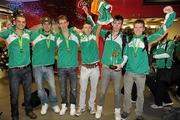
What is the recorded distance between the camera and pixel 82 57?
206 inches

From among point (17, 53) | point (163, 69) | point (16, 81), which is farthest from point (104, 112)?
point (17, 53)

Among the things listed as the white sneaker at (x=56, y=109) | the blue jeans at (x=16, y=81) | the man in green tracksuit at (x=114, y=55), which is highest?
the man in green tracksuit at (x=114, y=55)

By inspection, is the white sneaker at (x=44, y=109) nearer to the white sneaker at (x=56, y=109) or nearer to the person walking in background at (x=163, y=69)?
the white sneaker at (x=56, y=109)

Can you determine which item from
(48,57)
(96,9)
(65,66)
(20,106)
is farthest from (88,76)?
(20,106)

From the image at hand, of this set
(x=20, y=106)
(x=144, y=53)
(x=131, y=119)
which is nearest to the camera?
(x=144, y=53)

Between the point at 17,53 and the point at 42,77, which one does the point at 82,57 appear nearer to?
the point at 42,77

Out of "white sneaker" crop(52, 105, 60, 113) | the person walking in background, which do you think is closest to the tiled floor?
"white sneaker" crop(52, 105, 60, 113)

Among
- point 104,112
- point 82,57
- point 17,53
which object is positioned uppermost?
point 17,53

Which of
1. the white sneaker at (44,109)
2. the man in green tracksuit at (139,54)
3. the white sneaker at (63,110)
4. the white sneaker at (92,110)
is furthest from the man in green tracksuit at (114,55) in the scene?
the white sneaker at (44,109)

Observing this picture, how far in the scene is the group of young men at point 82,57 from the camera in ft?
16.1

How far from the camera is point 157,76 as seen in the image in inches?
247

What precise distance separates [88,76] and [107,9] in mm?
1273

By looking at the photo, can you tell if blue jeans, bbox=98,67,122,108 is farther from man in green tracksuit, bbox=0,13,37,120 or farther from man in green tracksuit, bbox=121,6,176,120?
man in green tracksuit, bbox=0,13,37,120

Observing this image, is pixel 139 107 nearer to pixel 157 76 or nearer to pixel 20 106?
pixel 157 76
